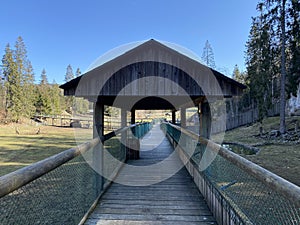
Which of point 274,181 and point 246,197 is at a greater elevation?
point 274,181

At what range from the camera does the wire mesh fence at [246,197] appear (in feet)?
6.02

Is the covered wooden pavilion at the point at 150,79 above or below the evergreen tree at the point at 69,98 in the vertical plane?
below

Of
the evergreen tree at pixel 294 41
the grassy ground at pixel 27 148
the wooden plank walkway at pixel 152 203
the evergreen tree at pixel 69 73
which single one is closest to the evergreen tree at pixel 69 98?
the evergreen tree at pixel 69 73

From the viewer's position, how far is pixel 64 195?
5.58 meters

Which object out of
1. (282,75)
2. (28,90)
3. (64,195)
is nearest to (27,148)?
(64,195)

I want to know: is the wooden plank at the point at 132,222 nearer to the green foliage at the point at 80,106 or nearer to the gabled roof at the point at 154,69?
the gabled roof at the point at 154,69

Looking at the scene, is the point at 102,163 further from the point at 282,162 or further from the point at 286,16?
the point at 286,16

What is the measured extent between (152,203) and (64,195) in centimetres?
293

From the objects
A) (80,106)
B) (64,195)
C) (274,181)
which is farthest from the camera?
(80,106)

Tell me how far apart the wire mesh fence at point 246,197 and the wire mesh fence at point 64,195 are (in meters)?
1.89

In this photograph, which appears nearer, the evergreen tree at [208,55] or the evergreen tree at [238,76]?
the evergreen tree at [208,55]

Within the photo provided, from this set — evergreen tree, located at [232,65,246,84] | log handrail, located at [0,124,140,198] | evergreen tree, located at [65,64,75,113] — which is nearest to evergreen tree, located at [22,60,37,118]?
evergreen tree, located at [65,64,75,113]

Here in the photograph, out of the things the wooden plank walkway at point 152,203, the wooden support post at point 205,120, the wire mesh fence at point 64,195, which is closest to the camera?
the wooden plank walkway at point 152,203

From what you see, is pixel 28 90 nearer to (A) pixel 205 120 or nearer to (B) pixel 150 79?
(B) pixel 150 79
